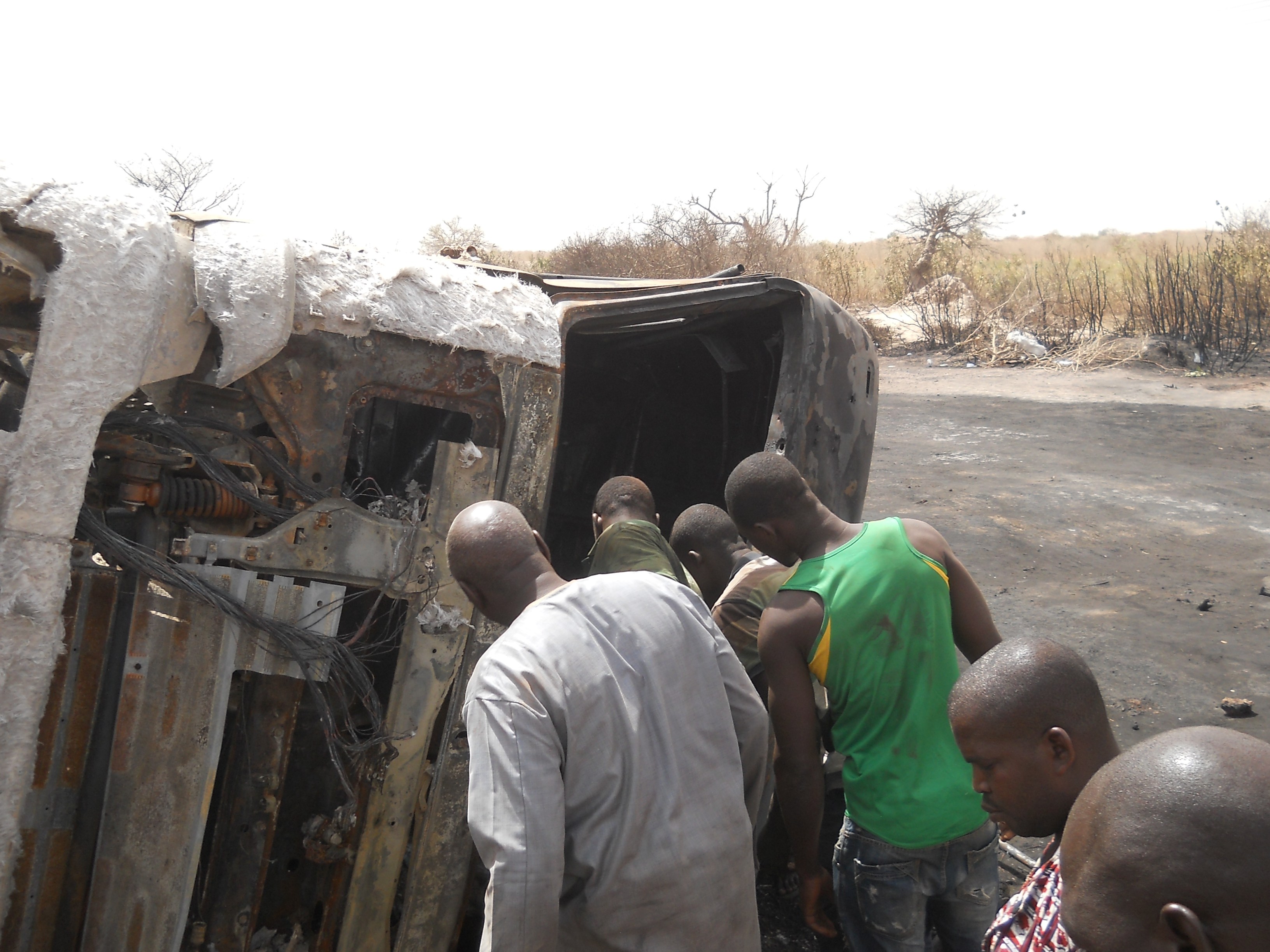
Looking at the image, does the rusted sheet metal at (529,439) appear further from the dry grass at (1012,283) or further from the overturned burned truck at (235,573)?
the dry grass at (1012,283)

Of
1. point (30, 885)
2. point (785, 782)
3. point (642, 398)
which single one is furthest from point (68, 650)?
point (642, 398)

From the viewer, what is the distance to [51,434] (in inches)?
84.4

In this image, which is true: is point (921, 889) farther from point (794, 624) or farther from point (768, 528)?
point (768, 528)

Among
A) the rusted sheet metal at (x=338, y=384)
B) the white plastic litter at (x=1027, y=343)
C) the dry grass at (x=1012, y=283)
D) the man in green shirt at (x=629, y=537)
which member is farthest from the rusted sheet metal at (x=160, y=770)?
the white plastic litter at (x=1027, y=343)

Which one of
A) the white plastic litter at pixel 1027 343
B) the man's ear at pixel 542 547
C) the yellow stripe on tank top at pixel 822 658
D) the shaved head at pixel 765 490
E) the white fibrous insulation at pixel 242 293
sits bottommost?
the yellow stripe on tank top at pixel 822 658

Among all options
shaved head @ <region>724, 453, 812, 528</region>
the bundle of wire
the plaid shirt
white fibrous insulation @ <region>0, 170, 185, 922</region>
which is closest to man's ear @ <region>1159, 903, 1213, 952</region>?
the plaid shirt

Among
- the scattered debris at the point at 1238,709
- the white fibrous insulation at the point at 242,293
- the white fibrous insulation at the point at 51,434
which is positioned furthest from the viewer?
the scattered debris at the point at 1238,709

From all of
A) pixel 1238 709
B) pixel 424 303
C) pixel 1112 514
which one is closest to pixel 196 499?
pixel 424 303

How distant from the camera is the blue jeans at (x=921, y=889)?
235 cm

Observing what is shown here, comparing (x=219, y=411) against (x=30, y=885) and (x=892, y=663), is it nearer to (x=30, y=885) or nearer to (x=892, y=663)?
(x=30, y=885)

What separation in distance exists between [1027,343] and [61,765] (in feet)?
50.2

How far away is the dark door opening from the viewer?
4.70m

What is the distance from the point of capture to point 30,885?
232cm

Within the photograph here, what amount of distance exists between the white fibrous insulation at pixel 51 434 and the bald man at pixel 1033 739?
1.98 m
